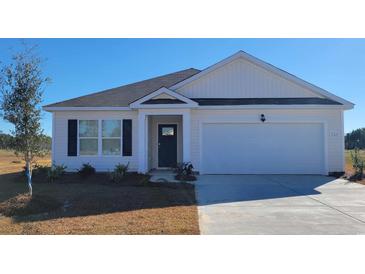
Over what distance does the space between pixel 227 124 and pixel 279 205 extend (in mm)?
6160

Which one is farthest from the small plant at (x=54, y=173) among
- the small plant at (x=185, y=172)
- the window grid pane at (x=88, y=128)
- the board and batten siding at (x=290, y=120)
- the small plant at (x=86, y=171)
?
the board and batten siding at (x=290, y=120)

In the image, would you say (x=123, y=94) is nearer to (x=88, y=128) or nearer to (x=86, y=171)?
(x=88, y=128)

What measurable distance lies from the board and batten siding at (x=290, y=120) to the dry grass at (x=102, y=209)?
3.62 meters

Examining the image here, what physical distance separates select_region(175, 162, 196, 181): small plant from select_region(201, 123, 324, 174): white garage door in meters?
0.97

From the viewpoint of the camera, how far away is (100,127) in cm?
1350

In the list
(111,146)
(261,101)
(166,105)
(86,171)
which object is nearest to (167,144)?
(111,146)

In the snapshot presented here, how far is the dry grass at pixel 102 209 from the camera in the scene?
554 centimetres

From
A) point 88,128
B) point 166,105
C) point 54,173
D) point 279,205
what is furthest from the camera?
point 88,128

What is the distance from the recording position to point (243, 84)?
44.9ft

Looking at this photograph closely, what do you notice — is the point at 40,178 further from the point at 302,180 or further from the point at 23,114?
the point at 302,180

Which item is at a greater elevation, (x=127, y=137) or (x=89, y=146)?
(x=127, y=137)

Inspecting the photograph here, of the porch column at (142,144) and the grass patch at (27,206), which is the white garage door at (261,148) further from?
the grass patch at (27,206)

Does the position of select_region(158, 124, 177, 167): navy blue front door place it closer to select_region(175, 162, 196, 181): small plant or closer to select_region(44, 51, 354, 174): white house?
select_region(44, 51, 354, 174): white house

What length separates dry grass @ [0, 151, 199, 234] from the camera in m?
5.54
